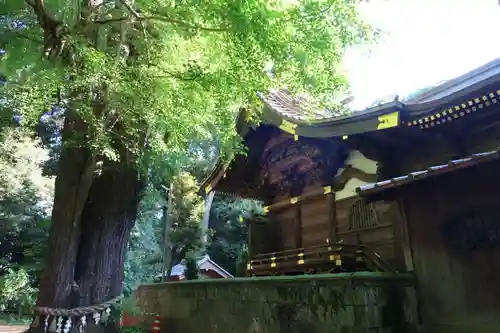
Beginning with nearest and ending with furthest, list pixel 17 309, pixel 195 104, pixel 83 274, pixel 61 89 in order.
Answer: pixel 61 89 → pixel 195 104 → pixel 83 274 → pixel 17 309

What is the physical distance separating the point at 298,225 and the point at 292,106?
2.82m

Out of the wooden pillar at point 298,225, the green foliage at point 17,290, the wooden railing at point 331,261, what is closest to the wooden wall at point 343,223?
the wooden pillar at point 298,225

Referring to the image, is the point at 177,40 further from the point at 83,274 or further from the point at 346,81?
the point at 83,274

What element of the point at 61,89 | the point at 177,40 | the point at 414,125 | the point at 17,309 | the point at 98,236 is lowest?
the point at 17,309

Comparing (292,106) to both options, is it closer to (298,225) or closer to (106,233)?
(298,225)

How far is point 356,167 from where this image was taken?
Answer: 7496 mm

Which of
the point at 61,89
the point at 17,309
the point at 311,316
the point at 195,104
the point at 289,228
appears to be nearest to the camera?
the point at 311,316

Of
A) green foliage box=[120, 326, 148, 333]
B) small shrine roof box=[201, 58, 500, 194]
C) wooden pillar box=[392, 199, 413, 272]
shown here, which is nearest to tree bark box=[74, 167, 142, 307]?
green foliage box=[120, 326, 148, 333]

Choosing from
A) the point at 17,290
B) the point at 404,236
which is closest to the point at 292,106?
Result: the point at 404,236

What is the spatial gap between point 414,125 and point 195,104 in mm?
3388

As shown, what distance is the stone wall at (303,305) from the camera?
15.4ft

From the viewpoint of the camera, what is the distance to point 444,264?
15.2 feet

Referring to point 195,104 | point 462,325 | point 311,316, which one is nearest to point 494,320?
point 462,325

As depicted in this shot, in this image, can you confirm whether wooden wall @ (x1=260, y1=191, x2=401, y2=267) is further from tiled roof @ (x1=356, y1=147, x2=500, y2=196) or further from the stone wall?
the stone wall
